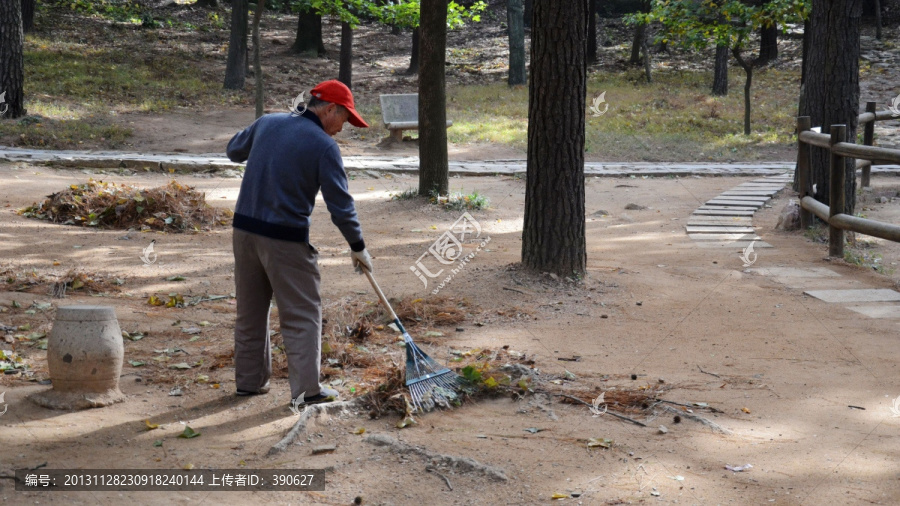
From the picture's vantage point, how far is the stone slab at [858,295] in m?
7.37

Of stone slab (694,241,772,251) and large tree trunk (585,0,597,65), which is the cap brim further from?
large tree trunk (585,0,597,65)

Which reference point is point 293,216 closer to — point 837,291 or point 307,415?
point 307,415

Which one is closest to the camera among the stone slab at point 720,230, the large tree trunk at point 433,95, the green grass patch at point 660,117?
the stone slab at point 720,230

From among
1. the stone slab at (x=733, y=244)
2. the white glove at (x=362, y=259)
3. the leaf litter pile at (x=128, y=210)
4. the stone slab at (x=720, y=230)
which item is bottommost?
the stone slab at (x=733, y=244)

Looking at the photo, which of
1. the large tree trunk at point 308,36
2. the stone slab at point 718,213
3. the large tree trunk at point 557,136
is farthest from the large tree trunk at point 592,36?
the large tree trunk at point 557,136

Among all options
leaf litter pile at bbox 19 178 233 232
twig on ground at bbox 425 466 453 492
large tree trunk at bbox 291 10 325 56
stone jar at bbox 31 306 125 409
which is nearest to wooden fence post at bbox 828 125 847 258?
twig on ground at bbox 425 466 453 492

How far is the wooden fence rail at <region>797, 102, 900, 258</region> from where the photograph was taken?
26.8 ft

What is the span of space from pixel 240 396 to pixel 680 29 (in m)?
16.3

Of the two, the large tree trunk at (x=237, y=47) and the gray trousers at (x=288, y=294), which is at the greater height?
the large tree trunk at (x=237, y=47)

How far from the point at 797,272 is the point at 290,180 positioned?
19.1ft

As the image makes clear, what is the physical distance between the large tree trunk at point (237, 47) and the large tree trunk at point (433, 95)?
11.9m

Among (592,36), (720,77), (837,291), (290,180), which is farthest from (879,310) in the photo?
(592,36)

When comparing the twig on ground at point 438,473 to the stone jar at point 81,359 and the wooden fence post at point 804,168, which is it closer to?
the stone jar at point 81,359

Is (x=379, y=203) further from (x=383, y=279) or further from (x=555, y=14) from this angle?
(x=555, y=14)
